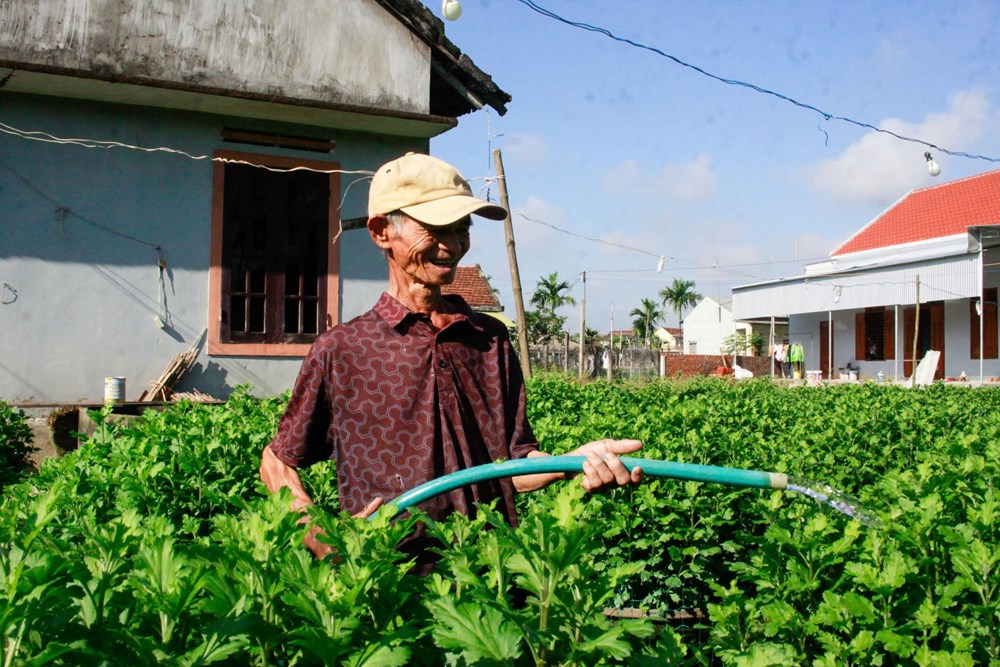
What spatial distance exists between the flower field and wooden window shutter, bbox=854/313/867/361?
102 feet

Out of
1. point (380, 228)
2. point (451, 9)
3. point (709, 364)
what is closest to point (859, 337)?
point (709, 364)

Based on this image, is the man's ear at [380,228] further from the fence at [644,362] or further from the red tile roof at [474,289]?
the fence at [644,362]

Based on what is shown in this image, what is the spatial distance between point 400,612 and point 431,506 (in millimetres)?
935

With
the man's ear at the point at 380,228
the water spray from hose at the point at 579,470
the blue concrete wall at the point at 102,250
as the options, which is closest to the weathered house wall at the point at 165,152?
the blue concrete wall at the point at 102,250

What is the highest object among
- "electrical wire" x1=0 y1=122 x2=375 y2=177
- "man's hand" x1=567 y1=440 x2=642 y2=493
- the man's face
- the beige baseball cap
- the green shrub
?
"electrical wire" x1=0 y1=122 x2=375 y2=177

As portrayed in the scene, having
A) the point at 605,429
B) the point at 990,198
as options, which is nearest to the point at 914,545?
the point at 605,429

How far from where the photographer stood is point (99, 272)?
10.4 m

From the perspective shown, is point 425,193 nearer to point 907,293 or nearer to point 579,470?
point 579,470

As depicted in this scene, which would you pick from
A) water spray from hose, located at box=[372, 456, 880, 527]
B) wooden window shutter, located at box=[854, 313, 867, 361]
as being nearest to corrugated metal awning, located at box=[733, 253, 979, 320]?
wooden window shutter, located at box=[854, 313, 867, 361]

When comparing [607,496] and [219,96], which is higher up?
[219,96]

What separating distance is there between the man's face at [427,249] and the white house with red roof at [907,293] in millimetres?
25934

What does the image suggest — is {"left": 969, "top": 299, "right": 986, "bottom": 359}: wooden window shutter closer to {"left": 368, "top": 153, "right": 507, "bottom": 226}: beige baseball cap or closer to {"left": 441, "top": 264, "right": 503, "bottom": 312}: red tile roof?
{"left": 441, "top": 264, "right": 503, "bottom": 312}: red tile roof

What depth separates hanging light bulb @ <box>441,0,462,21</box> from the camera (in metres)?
12.5

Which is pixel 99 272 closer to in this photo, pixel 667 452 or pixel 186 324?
pixel 186 324
